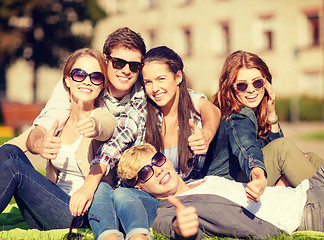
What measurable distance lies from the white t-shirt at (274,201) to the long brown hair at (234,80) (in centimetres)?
77

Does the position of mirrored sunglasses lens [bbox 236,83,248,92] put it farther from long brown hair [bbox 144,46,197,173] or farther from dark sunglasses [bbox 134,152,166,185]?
dark sunglasses [bbox 134,152,166,185]

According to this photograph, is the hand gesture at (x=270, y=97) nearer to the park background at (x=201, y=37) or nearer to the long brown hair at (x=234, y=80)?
the long brown hair at (x=234, y=80)

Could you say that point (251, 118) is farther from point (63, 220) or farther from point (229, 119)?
point (63, 220)

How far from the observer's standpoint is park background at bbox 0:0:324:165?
20.5m

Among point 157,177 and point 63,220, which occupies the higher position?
point 157,177

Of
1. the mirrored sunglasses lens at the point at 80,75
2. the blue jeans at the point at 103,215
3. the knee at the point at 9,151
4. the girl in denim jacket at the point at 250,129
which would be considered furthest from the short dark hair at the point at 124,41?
the blue jeans at the point at 103,215

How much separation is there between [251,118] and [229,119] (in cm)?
19

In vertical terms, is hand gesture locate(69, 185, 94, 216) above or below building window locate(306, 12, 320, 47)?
below

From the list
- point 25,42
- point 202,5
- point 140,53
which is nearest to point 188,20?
point 202,5

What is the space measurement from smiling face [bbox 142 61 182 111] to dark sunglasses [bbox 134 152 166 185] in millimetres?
595

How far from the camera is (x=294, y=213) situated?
156 inches

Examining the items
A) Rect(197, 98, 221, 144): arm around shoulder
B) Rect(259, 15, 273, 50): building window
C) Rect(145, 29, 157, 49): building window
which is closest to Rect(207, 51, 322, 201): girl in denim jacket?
Rect(197, 98, 221, 144): arm around shoulder

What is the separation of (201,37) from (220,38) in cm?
114

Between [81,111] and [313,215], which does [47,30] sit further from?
[313,215]
